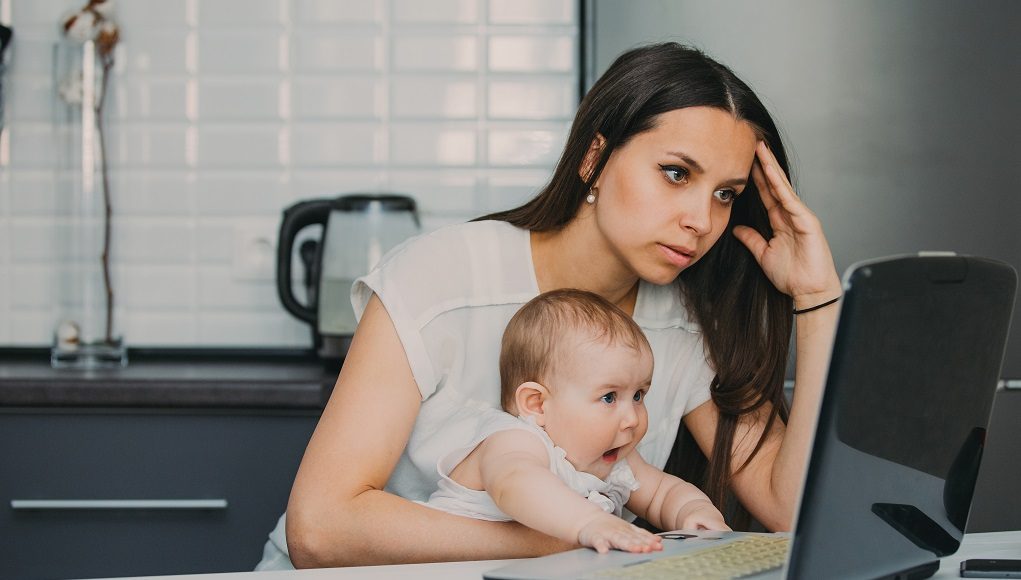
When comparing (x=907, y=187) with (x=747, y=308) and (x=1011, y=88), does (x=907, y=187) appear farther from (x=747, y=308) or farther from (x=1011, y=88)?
(x=747, y=308)

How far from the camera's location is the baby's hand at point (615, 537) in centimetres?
92

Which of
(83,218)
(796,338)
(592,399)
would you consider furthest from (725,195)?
(83,218)

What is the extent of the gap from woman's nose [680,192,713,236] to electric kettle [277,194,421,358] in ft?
2.96

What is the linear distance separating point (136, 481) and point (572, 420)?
1.03 m

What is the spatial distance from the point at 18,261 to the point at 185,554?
0.85m

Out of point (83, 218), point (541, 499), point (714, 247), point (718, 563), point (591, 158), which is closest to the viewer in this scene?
point (718, 563)

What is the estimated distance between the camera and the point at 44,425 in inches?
75.0

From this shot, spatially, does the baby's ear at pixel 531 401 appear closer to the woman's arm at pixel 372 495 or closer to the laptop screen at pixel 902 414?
the woman's arm at pixel 372 495

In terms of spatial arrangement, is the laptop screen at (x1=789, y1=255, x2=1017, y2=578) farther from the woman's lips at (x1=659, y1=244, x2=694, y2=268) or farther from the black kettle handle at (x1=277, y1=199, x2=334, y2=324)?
the black kettle handle at (x1=277, y1=199, x2=334, y2=324)

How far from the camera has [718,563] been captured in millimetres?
917

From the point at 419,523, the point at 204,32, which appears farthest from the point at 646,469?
the point at 204,32

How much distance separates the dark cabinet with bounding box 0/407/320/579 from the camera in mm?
1901

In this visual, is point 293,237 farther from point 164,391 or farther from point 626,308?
point 626,308

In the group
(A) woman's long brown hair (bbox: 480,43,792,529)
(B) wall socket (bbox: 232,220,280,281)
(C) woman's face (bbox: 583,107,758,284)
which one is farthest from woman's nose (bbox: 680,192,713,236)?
(B) wall socket (bbox: 232,220,280,281)
